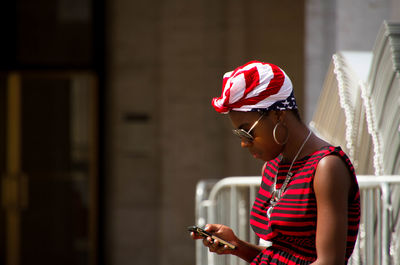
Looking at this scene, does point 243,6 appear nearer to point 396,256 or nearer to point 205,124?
point 205,124

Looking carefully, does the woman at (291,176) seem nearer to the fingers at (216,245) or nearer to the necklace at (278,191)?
the necklace at (278,191)

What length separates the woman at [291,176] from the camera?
1.81m

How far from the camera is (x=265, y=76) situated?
1.96m

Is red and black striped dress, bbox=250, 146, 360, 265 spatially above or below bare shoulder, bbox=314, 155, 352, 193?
below

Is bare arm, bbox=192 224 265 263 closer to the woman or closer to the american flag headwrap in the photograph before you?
the woman

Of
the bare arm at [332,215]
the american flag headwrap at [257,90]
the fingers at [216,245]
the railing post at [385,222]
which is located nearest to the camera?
the bare arm at [332,215]

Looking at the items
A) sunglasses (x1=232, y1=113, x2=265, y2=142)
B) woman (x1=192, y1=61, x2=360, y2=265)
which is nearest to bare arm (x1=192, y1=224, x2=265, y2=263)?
woman (x1=192, y1=61, x2=360, y2=265)

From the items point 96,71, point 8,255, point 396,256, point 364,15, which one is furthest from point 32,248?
point 396,256

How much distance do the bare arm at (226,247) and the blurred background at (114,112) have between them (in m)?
6.26

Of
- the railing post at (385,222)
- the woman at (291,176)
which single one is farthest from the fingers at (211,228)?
the railing post at (385,222)

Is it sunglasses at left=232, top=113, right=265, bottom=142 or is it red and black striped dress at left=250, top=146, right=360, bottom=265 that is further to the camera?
sunglasses at left=232, top=113, right=265, bottom=142

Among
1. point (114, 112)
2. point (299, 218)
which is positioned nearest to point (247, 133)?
point (299, 218)

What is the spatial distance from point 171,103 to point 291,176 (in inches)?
261

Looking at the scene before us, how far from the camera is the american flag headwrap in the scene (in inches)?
77.2
